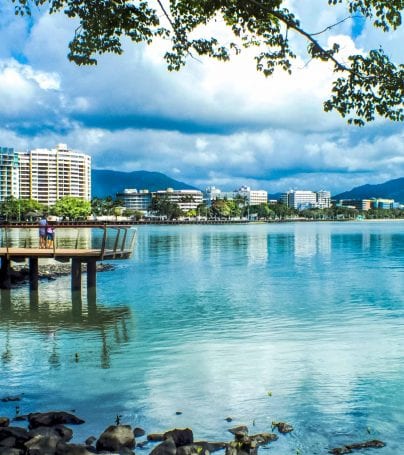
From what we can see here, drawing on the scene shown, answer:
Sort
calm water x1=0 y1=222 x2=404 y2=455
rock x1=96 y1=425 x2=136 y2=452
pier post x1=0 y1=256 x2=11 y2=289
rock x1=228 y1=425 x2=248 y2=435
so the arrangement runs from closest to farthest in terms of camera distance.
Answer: rock x1=96 y1=425 x2=136 y2=452 < rock x1=228 y1=425 x2=248 y2=435 < calm water x1=0 y1=222 x2=404 y2=455 < pier post x1=0 y1=256 x2=11 y2=289

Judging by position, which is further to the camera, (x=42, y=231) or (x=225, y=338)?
(x=42, y=231)

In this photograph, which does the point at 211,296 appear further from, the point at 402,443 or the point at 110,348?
the point at 402,443

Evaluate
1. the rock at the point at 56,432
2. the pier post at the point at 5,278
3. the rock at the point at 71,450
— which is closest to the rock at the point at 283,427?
the rock at the point at 71,450

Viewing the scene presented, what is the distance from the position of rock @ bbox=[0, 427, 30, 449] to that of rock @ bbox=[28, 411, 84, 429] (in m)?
0.74

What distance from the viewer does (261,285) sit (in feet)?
117

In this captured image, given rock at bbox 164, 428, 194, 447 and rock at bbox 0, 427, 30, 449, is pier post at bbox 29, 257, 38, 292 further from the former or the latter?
rock at bbox 164, 428, 194, 447

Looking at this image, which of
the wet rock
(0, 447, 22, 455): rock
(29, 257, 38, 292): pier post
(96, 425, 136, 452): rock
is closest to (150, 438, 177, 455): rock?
(96, 425, 136, 452): rock

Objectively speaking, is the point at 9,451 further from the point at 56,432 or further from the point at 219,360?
the point at 219,360

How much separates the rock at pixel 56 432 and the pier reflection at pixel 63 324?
5.22 metres

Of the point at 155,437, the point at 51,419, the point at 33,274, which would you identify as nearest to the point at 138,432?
the point at 155,437

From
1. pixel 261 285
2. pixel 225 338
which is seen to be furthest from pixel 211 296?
pixel 225 338

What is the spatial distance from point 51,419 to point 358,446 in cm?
590

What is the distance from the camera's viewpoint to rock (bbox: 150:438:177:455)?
31.0 ft

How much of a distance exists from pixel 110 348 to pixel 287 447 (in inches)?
350
